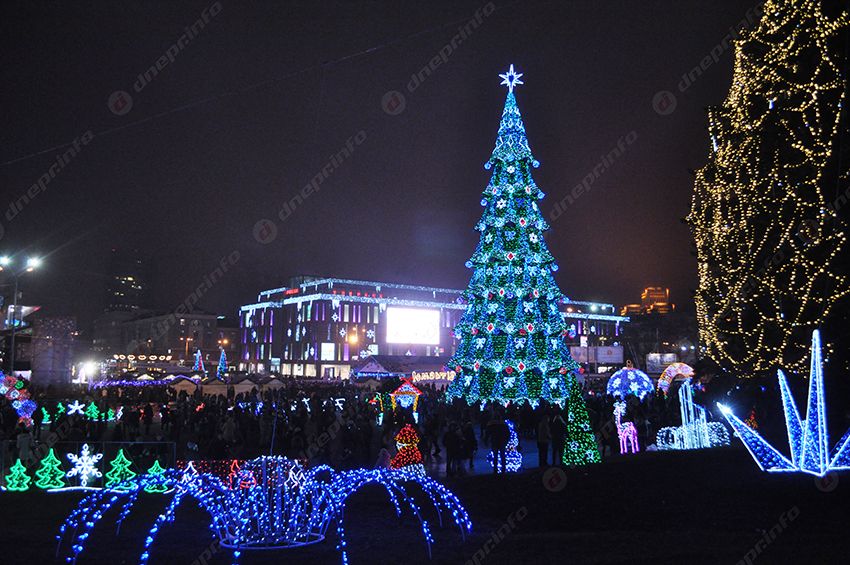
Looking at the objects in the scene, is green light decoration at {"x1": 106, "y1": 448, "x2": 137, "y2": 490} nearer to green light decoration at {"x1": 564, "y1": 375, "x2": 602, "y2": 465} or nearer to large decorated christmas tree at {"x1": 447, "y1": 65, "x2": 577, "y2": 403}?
green light decoration at {"x1": 564, "y1": 375, "x2": 602, "y2": 465}

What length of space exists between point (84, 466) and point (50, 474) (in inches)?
A: 36.9

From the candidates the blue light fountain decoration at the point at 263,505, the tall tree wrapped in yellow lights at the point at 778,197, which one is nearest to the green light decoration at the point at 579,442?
the tall tree wrapped in yellow lights at the point at 778,197

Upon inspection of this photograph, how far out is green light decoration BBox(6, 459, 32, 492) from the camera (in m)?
15.7

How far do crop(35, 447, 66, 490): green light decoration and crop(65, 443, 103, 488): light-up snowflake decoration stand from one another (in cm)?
26

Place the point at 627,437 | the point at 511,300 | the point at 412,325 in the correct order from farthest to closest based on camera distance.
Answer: the point at 412,325
the point at 511,300
the point at 627,437

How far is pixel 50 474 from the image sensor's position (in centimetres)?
1600

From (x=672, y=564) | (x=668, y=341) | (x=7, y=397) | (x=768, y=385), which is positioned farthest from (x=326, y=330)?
(x=672, y=564)

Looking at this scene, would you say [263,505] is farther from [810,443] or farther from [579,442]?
[810,443]

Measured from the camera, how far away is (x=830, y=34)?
1316 cm

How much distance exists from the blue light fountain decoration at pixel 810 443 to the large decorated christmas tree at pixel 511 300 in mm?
14847

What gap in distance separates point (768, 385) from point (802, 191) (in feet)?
15.0

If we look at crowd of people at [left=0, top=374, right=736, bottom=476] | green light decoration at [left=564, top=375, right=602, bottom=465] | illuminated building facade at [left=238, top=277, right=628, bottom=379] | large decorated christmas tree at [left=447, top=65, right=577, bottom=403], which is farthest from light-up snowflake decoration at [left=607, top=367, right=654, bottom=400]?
illuminated building facade at [left=238, top=277, right=628, bottom=379]

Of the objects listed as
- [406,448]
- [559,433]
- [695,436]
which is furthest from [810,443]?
[406,448]

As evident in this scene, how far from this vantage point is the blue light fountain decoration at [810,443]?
11.3 meters
